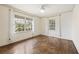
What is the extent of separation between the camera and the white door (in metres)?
5.90

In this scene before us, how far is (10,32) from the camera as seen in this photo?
380 cm

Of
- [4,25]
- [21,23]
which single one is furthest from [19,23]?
[4,25]

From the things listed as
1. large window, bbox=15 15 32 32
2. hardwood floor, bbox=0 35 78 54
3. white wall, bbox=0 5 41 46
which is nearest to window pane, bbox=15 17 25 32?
large window, bbox=15 15 32 32

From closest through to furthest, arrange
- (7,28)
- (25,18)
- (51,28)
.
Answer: (7,28) < (25,18) < (51,28)

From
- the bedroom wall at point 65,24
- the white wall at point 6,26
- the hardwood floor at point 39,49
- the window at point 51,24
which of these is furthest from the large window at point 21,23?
the bedroom wall at point 65,24

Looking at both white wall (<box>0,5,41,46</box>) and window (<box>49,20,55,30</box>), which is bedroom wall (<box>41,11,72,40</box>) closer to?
window (<box>49,20,55,30</box>)

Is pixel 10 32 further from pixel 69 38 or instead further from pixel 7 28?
pixel 69 38

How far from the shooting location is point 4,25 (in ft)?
11.4

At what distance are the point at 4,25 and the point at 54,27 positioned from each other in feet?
13.6

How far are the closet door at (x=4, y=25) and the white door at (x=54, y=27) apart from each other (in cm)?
385

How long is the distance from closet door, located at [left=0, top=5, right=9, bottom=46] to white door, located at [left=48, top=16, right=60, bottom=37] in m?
3.85

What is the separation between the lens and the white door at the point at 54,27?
590 cm
